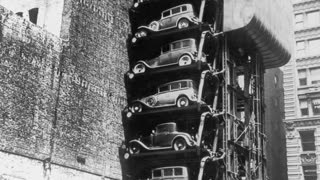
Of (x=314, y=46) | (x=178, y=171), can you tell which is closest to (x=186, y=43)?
(x=178, y=171)

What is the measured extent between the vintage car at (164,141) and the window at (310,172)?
1735cm

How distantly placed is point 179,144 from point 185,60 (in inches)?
207

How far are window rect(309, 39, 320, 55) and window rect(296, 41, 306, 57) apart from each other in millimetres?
614

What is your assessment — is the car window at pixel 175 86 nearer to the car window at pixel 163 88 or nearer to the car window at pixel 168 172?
the car window at pixel 163 88

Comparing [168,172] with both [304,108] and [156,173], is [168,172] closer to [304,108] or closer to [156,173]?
[156,173]

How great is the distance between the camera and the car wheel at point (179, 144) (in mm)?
29625

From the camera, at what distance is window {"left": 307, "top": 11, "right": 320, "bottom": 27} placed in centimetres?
4706

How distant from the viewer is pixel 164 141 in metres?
30.8

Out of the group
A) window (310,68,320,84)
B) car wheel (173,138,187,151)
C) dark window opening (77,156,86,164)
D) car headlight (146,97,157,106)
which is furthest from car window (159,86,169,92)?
window (310,68,320,84)

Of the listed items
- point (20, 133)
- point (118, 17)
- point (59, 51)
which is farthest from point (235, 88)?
point (20, 133)

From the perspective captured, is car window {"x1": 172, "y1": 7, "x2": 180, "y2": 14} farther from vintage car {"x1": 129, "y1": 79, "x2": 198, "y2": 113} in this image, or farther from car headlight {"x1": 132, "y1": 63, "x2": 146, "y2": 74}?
vintage car {"x1": 129, "y1": 79, "x2": 198, "y2": 113}

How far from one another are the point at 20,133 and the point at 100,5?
1147 cm

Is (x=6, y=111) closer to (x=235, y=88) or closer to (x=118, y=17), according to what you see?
(x=118, y=17)

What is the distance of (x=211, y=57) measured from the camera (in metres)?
34.5
